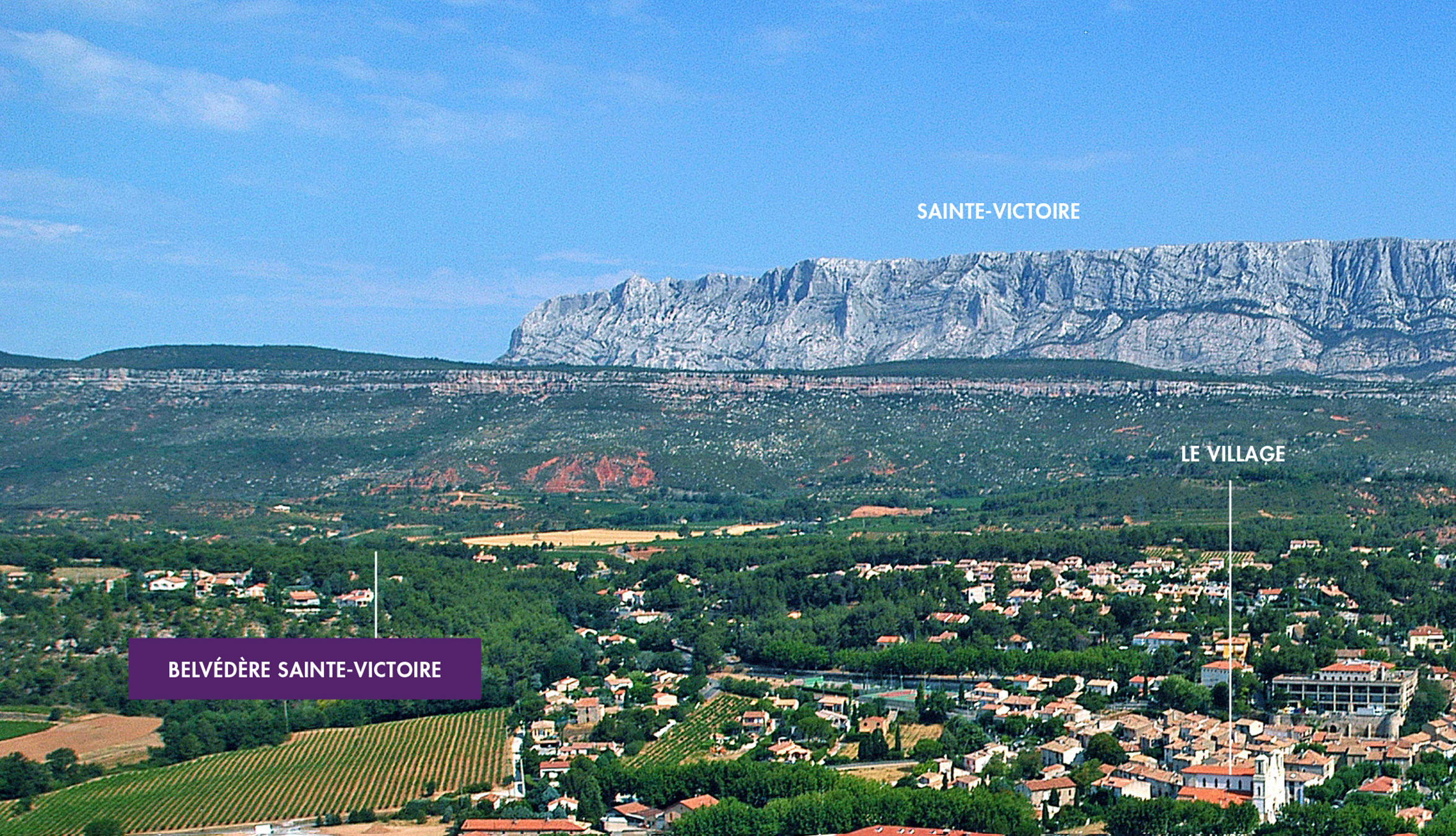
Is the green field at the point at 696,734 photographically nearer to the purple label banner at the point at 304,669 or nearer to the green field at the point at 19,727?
the purple label banner at the point at 304,669

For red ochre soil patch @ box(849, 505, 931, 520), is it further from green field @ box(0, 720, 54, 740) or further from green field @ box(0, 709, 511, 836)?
green field @ box(0, 720, 54, 740)

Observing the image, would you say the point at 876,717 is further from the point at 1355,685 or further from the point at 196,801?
the point at 196,801

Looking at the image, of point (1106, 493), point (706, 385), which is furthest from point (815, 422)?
point (1106, 493)

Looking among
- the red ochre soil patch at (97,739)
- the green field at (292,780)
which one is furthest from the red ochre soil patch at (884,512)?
the red ochre soil patch at (97,739)

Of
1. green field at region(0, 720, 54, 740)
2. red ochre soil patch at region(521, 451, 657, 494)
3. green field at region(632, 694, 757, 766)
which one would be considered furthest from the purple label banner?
red ochre soil patch at region(521, 451, 657, 494)

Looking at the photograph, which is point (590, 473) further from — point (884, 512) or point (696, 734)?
point (696, 734)

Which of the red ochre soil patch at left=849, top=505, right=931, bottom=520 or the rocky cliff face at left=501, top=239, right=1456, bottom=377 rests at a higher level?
the rocky cliff face at left=501, top=239, right=1456, bottom=377
